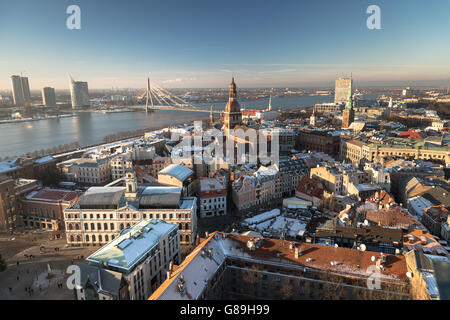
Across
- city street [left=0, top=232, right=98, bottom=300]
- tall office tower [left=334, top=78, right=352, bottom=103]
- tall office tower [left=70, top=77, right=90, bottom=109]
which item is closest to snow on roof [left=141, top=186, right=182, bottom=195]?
city street [left=0, top=232, right=98, bottom=300]

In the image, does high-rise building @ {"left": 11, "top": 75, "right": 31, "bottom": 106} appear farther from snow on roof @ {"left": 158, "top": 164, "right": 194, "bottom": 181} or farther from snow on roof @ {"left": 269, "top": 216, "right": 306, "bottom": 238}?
snow on roof @ {"left": 269, "top": 216, "right": 306, "bottom": 238}

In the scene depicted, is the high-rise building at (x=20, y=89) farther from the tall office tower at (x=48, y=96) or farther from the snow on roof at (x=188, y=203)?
the snow on roof at (x=188, y=203)

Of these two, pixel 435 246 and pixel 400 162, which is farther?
pixel 400 162

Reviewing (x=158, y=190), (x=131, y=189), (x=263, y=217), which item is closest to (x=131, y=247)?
(x=131, y=189)

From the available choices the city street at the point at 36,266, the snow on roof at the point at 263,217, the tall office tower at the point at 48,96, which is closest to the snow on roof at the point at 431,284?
the snow on roof at the point at 263,217

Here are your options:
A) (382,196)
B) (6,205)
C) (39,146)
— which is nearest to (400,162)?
(382,196)
